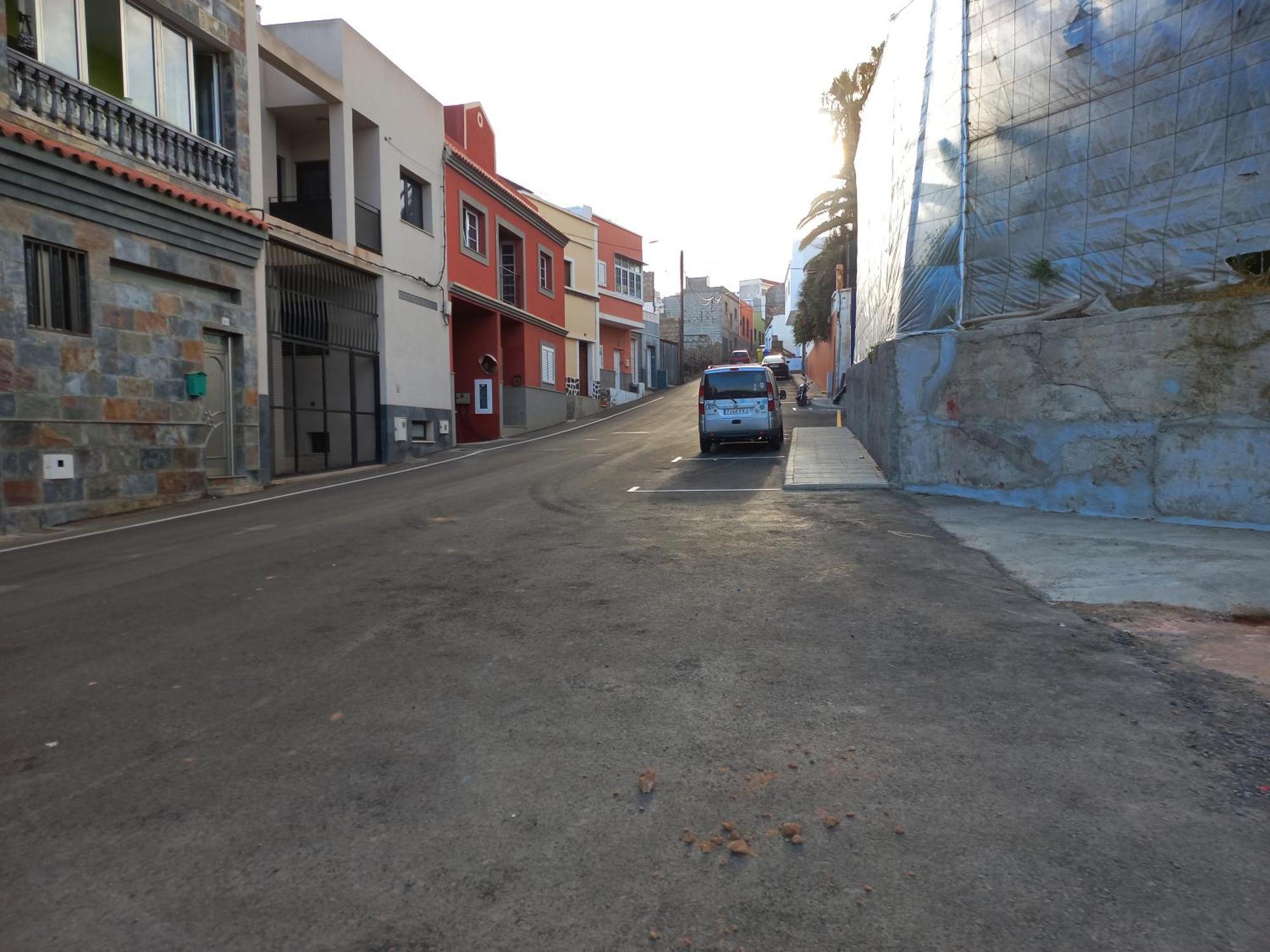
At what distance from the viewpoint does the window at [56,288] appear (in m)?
10.0

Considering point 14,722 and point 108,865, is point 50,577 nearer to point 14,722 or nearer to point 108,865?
point 14,722

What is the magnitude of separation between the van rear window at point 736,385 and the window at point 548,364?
1338 centimetres

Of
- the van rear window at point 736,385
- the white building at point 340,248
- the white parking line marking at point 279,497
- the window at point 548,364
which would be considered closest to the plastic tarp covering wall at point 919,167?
the van rear window at point 736,385

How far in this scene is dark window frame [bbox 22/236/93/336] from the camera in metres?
10.0

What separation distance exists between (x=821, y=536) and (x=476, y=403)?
18806 mm

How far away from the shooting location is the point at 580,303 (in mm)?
36750

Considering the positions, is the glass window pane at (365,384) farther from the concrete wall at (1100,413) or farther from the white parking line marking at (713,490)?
the concrete wall at (1100,413)

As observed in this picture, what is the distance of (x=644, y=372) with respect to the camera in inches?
1969

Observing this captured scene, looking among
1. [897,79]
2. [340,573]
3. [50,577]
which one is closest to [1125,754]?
[340,573]

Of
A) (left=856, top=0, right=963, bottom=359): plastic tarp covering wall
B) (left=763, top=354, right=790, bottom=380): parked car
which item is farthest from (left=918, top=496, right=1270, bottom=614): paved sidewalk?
(left=763, top=354, right=790, bottom=380): parked car

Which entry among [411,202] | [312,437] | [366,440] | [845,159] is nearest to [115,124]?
[312,437]

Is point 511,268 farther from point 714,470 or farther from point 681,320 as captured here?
point 681,320

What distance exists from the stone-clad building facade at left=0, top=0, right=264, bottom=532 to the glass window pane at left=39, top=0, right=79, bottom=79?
0.03m

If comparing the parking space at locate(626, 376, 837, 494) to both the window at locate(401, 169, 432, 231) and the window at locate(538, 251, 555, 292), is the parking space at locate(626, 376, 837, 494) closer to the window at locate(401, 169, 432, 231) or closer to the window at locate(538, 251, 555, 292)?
the window at locate(401, 169, 432, 231)
